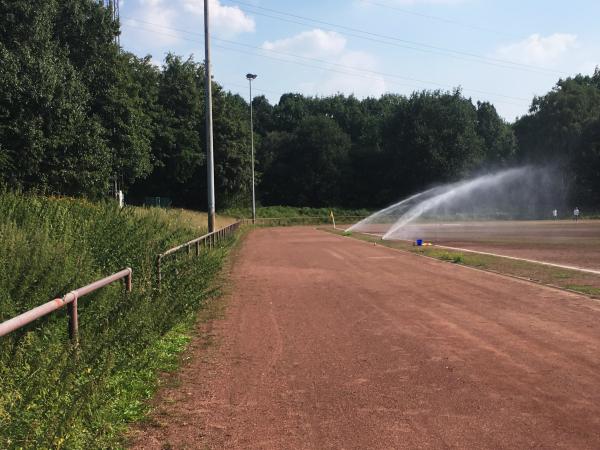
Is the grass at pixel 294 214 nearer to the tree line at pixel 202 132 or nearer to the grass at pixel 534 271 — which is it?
the tree line at pixel 202 132

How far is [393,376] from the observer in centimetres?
618

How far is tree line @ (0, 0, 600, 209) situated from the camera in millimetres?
31016

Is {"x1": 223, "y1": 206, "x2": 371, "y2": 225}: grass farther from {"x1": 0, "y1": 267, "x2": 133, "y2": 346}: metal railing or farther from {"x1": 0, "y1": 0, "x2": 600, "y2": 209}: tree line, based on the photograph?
{"x1": 0, "y1": 267, "x2": 133, "y2": 346}: metal railing

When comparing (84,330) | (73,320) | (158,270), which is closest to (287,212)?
(158,270)

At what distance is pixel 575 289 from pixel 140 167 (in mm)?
38643

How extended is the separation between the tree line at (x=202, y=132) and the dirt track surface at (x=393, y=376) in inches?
923

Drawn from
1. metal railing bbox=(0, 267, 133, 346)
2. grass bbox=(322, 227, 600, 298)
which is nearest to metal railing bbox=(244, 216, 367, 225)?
grass bbox=(322, 227, 600, 298)

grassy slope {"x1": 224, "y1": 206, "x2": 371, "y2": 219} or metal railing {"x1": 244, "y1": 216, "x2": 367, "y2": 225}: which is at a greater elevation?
grassy slope {"x1": 224, "y1": 206, "x2": 371, "y2": 219}

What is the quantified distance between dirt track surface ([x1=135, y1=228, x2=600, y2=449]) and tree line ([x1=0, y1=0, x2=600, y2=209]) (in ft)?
76.9

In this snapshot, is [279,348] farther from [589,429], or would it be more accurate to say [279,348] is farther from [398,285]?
[398,285]

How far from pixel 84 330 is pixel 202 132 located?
64.1 meters

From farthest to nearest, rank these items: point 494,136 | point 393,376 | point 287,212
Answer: point 494,136
point 287,212
point 393,376

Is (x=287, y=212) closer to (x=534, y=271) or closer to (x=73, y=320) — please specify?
(x=534, y=271)

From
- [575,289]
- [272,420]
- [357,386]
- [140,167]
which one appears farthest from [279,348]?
[140,167]
